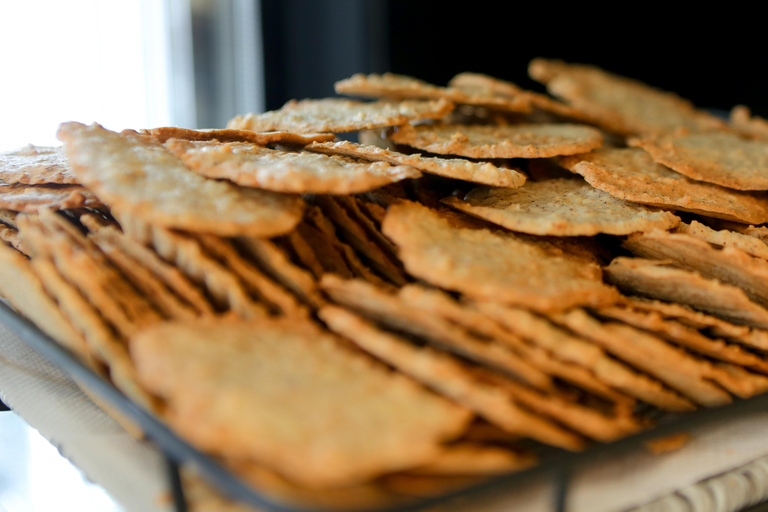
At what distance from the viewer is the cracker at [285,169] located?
0.64 meters

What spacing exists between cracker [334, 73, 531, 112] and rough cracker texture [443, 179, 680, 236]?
6.9 inches

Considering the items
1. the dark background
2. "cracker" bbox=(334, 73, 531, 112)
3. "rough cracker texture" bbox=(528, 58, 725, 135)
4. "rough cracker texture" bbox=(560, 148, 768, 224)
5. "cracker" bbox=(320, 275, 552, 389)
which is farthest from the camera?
the dark background

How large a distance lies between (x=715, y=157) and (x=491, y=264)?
56 cm

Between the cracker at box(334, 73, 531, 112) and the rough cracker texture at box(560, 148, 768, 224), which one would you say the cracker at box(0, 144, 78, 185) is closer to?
the cracker at box(334, 73, 531, 112)

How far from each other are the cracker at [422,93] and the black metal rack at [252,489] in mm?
544

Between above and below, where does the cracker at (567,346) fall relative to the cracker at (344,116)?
below

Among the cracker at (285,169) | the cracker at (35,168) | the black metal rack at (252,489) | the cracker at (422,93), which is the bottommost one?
the black metal rack at (252,489)

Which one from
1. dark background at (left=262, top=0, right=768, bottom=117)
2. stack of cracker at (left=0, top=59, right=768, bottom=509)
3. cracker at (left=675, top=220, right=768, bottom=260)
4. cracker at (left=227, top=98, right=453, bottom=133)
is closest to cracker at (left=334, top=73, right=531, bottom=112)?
cracker at (left=227, top=98, right=453, bottom=133)

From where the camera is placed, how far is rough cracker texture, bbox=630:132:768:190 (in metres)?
0.89

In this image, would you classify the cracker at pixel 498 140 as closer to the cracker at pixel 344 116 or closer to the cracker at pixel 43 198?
the cracker at pixel 344 116

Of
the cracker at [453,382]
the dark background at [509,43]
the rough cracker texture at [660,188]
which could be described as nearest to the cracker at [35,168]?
the cracker at [453,382]

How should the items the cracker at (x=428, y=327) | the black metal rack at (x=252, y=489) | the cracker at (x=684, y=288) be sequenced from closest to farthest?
the black metal rack at (x=252, y=489)
the cracker at (x=428, y=327)
the cracker at (x=684, y=288)

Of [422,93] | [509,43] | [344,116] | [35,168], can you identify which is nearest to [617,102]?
[422,93]

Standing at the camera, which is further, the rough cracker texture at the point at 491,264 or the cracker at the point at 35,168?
the cracker at the point at 35,168
